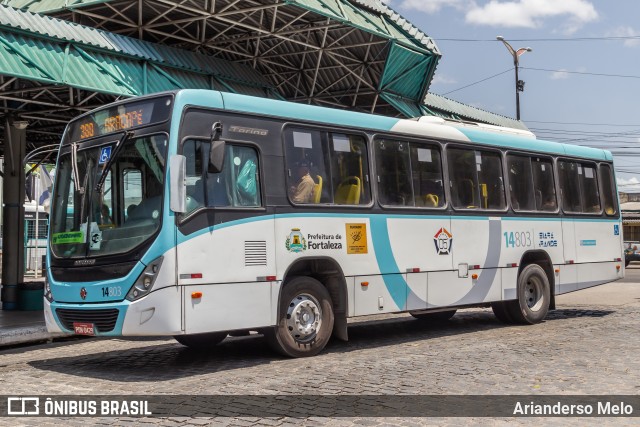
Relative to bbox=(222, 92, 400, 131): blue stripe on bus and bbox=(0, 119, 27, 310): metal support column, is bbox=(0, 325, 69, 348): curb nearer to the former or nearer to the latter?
bbox=(0, 119, 27, 310): metal support column

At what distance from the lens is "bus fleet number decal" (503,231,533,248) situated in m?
13.8

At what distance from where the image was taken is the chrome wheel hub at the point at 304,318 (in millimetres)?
10195

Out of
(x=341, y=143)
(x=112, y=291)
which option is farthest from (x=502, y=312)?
Answer: (x=112, y=291)

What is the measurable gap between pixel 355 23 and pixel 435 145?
9885 mm

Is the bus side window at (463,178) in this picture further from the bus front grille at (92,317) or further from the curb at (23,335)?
the curb at (23,335)

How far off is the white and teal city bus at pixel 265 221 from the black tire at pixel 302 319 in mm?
19

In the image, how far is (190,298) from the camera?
899 cm

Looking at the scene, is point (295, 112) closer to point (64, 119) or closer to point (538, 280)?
point (538, 280)

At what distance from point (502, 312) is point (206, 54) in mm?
12732

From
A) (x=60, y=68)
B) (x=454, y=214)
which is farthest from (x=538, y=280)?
(x=60, y=68)

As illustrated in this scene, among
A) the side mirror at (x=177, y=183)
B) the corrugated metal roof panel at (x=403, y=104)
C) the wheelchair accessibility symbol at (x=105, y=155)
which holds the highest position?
the corrugated metal roof panel at (x=403, y=104)

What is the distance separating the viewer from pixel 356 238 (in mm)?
11047

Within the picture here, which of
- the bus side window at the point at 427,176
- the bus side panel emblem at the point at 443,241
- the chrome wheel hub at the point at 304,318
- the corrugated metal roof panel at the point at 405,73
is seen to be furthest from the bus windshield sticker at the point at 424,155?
the corrugated metal roof panel at the point at 405,73

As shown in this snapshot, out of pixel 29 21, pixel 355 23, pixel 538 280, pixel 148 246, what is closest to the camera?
pixel 148 246
